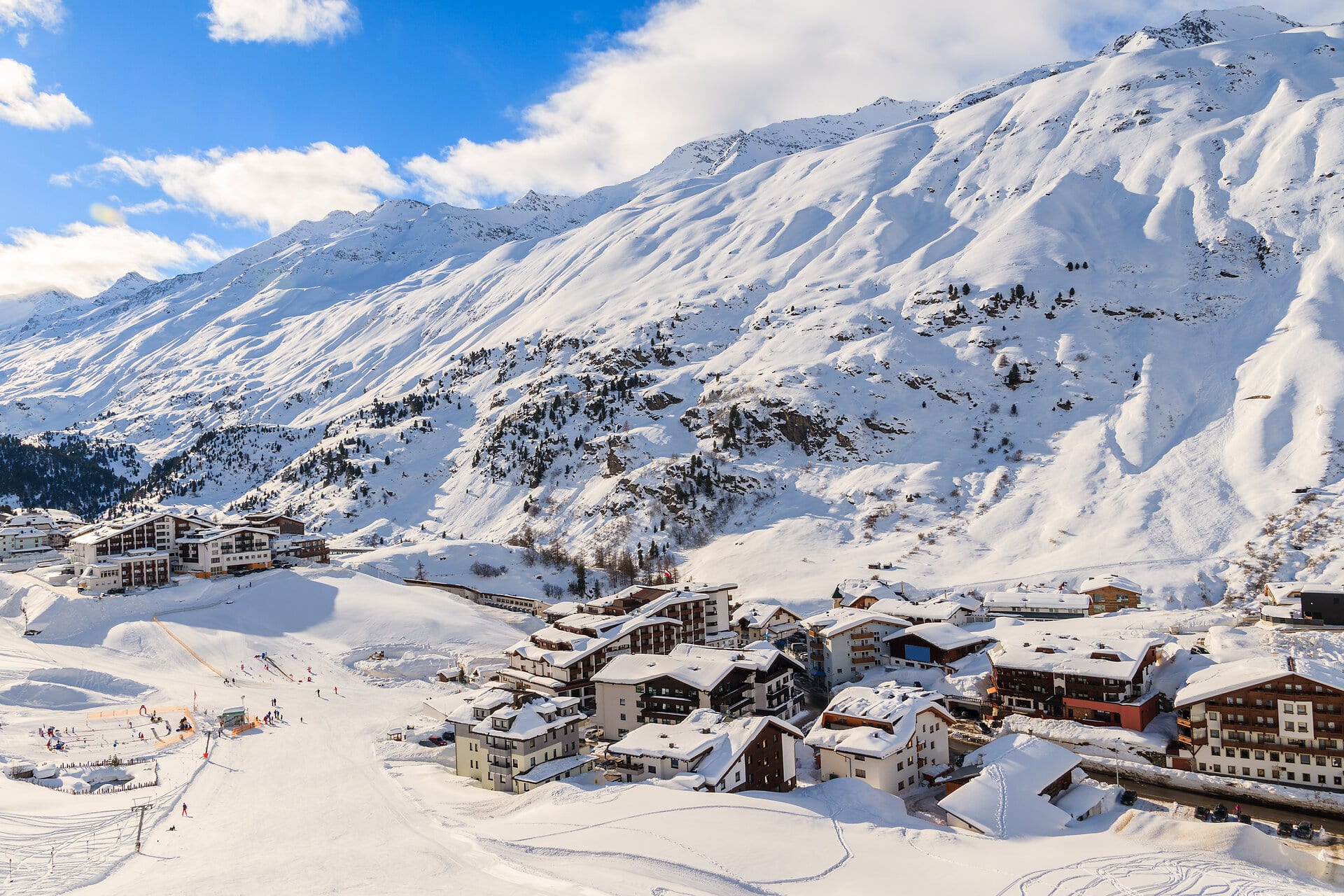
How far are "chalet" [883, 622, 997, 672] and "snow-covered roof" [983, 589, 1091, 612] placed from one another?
9.74 meters

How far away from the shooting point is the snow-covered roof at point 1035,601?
240 feet

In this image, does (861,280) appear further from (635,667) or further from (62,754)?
(62,754)

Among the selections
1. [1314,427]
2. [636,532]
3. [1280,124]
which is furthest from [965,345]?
[1280,124]

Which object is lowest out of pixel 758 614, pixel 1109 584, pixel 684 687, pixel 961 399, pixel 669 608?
pixel 684 687

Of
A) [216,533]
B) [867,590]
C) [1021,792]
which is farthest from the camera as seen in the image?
[216,533]

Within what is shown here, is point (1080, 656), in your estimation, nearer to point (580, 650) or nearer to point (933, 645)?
point (933, 645)

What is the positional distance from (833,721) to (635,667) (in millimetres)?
13524

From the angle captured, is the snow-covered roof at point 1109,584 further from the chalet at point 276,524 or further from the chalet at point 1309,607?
the chalet at point 276,524

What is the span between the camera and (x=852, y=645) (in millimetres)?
66375

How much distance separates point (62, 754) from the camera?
47094 mm

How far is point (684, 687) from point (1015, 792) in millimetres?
19749

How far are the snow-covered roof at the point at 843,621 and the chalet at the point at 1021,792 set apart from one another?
20.0 m

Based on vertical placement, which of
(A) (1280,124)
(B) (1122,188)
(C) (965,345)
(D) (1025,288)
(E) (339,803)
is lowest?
(E) (339,803)

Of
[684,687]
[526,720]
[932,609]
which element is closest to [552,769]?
[526,720]
